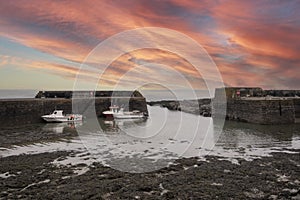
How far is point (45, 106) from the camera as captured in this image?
101 ft

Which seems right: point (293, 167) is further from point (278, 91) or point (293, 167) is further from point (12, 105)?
point (278, 91)

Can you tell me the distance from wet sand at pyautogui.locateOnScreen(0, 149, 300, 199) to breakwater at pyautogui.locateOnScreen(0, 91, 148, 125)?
55.5 feet

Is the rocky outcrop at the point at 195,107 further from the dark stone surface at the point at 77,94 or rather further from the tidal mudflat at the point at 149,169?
the tidal mudflat at the point at 149,169

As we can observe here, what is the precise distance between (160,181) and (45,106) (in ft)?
83.7

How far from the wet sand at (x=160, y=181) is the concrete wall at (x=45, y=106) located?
1681 cm

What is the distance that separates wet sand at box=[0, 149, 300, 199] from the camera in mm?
7496

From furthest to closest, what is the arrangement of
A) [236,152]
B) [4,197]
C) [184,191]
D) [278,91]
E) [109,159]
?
[278,91], [236,152], [109,159], [184,191], [4,197]

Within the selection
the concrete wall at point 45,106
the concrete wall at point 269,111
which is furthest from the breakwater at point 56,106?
the concrete wall at point 269,111

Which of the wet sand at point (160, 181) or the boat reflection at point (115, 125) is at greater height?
the boat reflection at point (115, 125)

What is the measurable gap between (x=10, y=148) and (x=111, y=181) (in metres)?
8.59

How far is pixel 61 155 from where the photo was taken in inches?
500

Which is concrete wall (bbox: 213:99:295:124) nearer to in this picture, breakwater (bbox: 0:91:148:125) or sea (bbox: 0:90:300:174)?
sea (bbox: 0:90:300:174)

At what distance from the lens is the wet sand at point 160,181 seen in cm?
750

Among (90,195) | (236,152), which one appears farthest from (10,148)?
(236,152)
